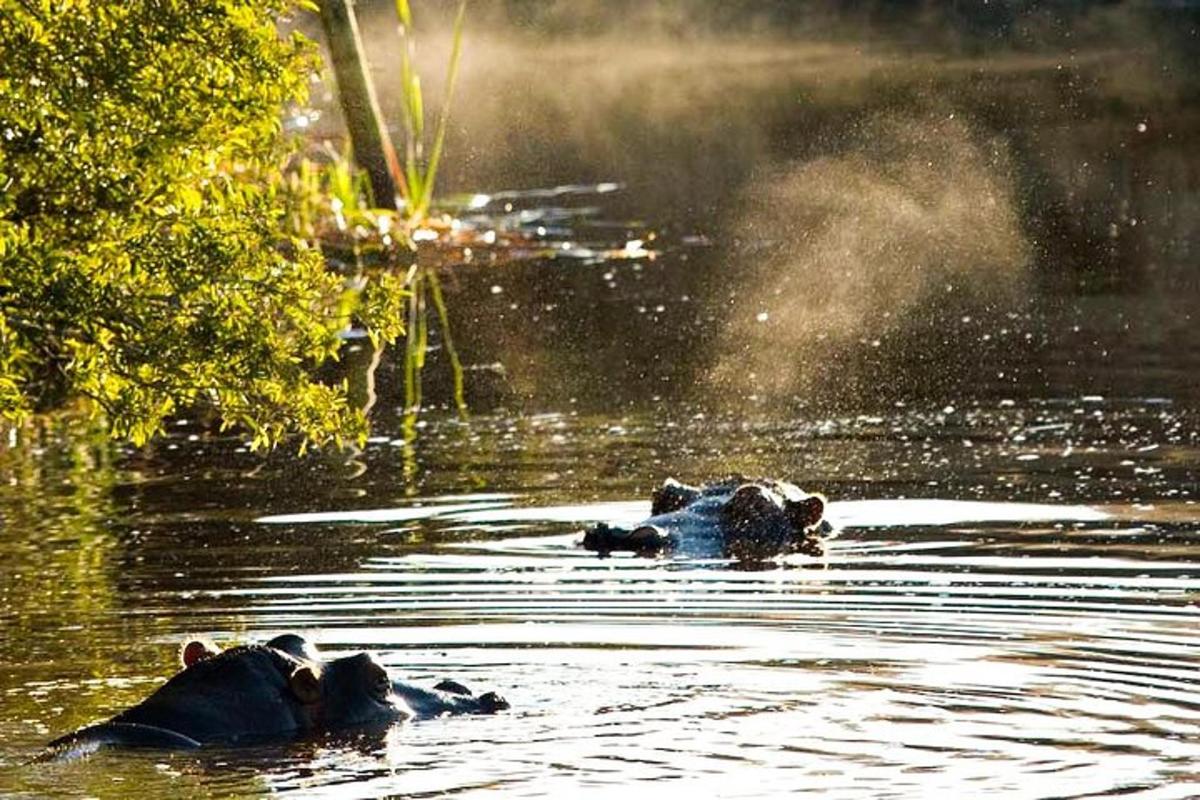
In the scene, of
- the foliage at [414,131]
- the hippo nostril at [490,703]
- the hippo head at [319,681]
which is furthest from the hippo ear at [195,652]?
the foliage at [414,131]

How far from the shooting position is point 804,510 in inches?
573

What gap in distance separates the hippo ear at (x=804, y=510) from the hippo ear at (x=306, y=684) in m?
5.28

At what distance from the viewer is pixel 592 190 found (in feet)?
126

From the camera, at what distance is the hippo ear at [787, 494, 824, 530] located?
14553 millimetres

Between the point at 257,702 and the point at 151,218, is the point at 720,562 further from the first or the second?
the point at 257,702

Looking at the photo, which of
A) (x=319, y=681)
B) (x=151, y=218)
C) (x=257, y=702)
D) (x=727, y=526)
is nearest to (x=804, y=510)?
(x=727, y=526)

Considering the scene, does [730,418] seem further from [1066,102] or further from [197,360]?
[1066,102]

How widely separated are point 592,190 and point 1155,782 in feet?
98.6

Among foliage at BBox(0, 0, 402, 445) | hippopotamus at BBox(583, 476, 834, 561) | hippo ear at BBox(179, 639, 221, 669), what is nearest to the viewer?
hippo ear at BBox(179, 639, 221, 669)

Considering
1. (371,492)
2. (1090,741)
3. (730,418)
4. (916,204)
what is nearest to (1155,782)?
(1090,741)

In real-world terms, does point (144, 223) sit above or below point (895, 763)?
above

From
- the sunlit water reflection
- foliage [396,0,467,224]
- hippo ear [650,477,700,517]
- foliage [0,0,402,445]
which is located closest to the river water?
the sunlit water reflection

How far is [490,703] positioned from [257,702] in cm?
92

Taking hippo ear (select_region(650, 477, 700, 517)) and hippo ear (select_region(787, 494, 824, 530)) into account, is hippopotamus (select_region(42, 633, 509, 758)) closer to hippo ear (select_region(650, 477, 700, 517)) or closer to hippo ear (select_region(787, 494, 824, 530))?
hippo ear (select_region(787, 494, 824, 530))
